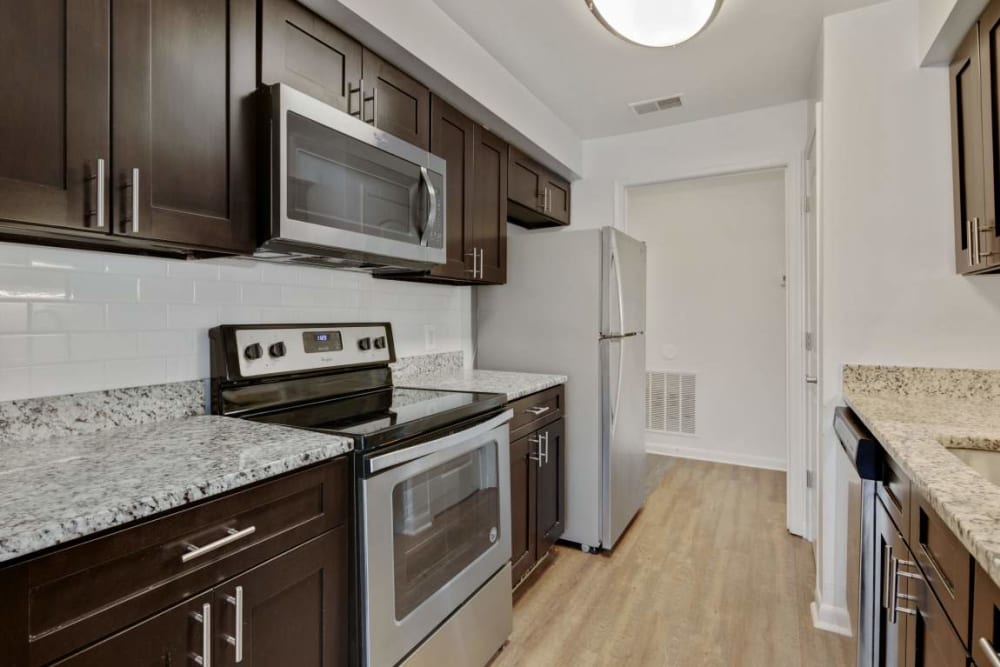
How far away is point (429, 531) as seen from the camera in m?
1.55

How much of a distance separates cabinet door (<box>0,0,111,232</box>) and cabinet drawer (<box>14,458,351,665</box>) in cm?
64

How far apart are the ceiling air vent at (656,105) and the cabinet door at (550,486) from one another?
5.95ft

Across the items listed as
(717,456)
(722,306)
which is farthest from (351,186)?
(717,456)

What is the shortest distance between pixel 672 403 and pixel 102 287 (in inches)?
165

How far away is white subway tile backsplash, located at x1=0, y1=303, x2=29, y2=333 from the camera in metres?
1.22

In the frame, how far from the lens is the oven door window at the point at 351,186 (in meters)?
1.47

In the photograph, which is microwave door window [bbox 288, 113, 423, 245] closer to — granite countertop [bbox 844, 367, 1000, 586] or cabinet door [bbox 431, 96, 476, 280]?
cabinet door [bbox 431, 96, 476, 280]

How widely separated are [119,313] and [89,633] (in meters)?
0.89

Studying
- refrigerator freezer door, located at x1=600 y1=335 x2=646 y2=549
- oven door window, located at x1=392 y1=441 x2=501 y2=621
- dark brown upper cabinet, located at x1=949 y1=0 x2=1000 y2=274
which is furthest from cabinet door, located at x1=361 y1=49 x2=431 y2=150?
dark brown upper cabinet, located at x1=949 y1=0 x2=1000 y2=274

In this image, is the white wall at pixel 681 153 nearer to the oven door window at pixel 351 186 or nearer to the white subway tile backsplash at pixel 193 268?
the oven door window at pixel 351 186

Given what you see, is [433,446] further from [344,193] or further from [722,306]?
[722,306]

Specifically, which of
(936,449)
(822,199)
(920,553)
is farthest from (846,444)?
(822,199)

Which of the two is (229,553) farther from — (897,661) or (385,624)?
(897,661)

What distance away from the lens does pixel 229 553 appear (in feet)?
3.34
